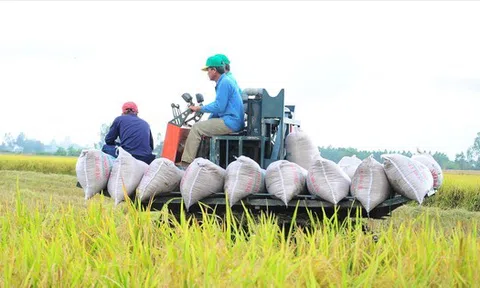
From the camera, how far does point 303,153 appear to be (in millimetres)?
8109

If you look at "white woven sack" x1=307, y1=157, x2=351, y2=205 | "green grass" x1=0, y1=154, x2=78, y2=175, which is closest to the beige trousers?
"white woven sack" x1=307, y1=157, x2=351, y2=205

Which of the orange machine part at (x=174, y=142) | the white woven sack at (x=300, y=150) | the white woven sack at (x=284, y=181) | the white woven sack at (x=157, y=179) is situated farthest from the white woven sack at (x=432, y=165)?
the white woven sack at (x=157, y=179)

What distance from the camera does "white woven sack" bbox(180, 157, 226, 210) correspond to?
6395 mm

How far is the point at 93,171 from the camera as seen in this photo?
6.84 m

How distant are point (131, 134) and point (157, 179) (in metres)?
1.68

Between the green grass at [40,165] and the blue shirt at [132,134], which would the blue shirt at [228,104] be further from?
the green grass at [40,165]

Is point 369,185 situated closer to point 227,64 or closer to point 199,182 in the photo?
point 199,182

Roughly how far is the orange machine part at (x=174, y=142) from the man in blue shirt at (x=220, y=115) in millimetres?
175

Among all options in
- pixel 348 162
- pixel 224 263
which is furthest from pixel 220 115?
pixel 224 263

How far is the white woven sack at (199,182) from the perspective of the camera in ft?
21.0

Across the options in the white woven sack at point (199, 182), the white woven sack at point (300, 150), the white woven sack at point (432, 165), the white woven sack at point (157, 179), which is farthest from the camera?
the white woven sack at point (300, 150)

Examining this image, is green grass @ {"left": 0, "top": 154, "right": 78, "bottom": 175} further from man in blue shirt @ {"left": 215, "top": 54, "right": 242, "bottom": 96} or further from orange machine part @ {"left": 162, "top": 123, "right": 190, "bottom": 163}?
man in blue shirt @ {"left": 215, "top": 54, "right": 242, "bottom": 96}

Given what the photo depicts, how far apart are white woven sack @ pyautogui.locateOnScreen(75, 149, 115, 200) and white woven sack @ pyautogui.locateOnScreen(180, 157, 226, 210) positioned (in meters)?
0.85

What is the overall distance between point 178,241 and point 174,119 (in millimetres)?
4262
